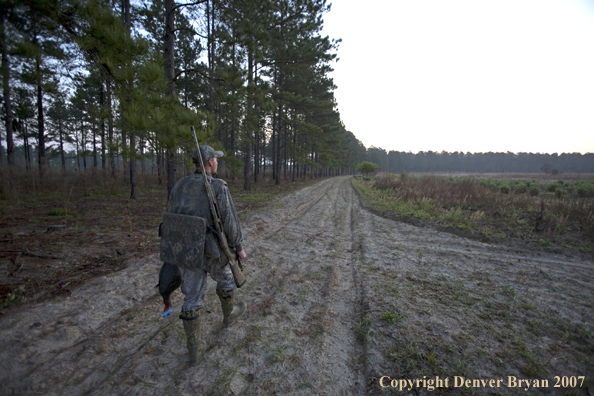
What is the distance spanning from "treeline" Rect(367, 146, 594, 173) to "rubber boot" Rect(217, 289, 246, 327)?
9577 centimetres

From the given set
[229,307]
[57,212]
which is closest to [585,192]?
[229,307]

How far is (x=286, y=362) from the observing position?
221 centimetres

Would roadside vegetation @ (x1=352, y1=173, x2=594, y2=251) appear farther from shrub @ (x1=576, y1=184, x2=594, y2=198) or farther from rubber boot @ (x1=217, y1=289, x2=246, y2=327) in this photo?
shrub @ (x1=576, y1=184, x2=594, y2=198)

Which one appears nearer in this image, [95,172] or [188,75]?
[95,172]

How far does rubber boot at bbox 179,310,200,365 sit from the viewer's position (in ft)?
7.09

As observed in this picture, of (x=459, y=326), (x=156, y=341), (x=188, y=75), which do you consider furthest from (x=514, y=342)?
(x=188, y=75)

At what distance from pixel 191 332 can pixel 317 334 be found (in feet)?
4.23

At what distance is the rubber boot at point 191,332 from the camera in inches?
85.0

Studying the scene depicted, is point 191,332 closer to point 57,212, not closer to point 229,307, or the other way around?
point 229,307

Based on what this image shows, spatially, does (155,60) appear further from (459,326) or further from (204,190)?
(459,326)

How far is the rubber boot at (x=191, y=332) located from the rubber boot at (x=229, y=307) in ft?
1.11

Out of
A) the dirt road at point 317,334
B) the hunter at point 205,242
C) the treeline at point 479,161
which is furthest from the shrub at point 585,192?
the treeline at point 479,161

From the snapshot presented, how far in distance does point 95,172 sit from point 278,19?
504 inches

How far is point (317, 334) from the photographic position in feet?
8.48
